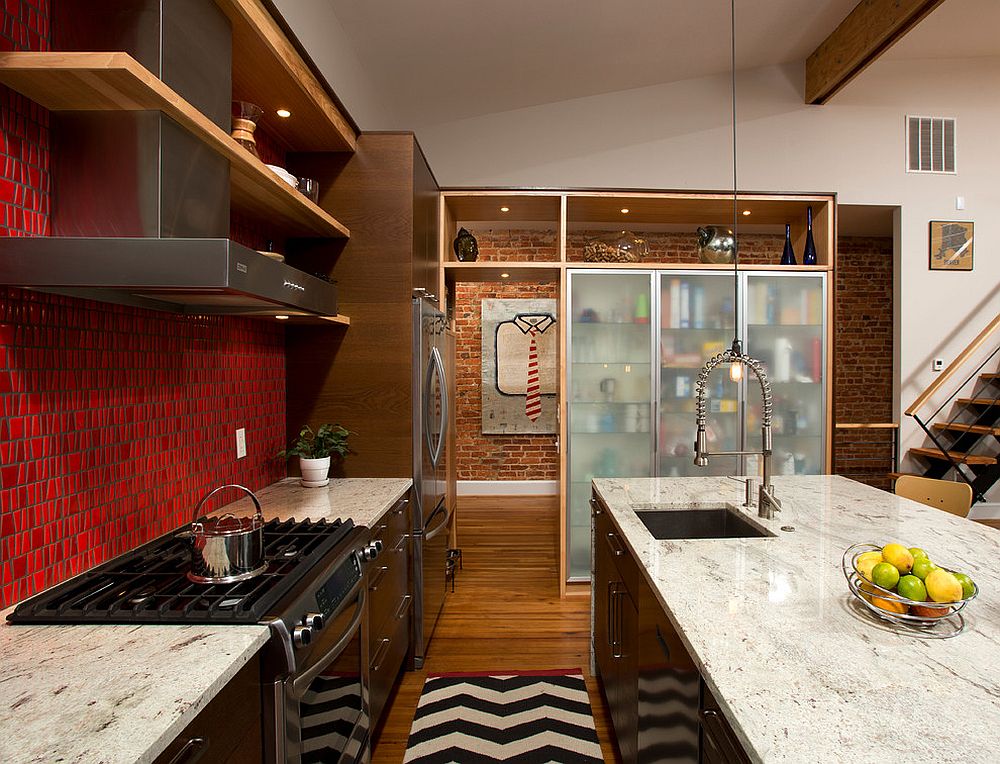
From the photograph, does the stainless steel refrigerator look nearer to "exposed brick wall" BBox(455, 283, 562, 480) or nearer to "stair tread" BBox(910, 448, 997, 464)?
"exposed brick wall" BBox(455, 283, 562, 480)

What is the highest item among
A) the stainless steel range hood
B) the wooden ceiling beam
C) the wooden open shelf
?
the wooden ceiling beam

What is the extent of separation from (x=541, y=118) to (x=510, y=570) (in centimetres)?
353

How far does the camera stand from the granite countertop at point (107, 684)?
83 centimetres

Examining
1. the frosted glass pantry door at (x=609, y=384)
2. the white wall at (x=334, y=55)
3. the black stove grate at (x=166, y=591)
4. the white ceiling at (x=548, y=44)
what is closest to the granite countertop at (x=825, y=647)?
the black stove grate at (x=166, y=591)

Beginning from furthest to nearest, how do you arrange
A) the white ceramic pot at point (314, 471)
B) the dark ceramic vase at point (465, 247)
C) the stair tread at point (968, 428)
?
the stair tread at point (968, 428) → the dark ceramic vase at point (465, 247) → the white ceramic pot at point (314, 471)

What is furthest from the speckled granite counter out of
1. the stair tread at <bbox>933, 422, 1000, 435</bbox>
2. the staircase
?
the stair tread at <bbox>933, 422, 1000, 435</bbox>

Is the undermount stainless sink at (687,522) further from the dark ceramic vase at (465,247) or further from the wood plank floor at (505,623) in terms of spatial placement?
the dark ceramic vase at (465,247)

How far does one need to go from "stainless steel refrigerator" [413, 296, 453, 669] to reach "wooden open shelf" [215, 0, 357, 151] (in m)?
0.82

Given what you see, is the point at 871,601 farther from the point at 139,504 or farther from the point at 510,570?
the point at 510,570

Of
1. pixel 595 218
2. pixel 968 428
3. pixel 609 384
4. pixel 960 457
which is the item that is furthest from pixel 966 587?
pixel 968 428

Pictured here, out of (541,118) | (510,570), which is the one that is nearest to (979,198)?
(541,118)

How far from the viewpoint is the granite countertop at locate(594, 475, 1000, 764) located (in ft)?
2.73

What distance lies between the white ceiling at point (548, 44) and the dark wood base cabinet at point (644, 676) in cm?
282

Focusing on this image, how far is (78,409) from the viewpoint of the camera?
1505 millimetres
